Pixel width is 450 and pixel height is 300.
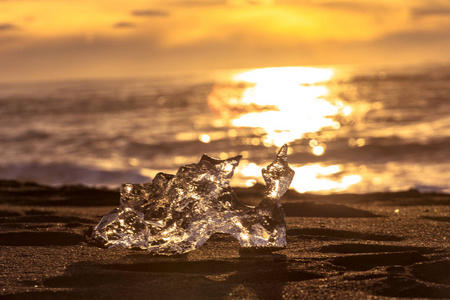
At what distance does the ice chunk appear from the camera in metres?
3.61

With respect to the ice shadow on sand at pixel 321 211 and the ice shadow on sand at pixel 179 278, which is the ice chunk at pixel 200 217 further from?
the ice shadow on sand at pixel 321 211

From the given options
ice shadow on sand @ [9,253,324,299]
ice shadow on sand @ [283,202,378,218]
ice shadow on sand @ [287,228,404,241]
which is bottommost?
ice shadow on sand @ [9,253,324,299]

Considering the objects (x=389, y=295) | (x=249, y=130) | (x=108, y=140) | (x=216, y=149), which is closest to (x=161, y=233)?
(x=389, y=295)

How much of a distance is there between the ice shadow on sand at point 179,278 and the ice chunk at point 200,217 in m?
0.11

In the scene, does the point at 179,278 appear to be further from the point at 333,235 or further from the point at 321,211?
the point at 321,211

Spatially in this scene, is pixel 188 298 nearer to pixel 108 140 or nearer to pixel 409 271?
pixel 409 271

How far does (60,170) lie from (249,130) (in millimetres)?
12542

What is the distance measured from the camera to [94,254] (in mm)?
3668

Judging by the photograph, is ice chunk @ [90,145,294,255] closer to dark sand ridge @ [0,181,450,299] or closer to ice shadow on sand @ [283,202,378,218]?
dark sand ridge @ [0,181,450,299]

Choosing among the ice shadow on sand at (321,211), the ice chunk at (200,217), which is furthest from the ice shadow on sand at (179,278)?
the ice shadow on sand at (321,211)

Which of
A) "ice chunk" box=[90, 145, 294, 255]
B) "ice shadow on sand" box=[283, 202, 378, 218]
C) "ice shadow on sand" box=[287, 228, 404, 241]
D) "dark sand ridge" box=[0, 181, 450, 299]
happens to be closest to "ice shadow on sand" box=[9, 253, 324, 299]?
"dark sand ridge" box=[0, 181, 450, 299]

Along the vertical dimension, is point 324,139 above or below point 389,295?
above

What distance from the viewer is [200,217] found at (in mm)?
3621

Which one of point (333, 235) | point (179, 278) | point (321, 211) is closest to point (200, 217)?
point (179, 278)
